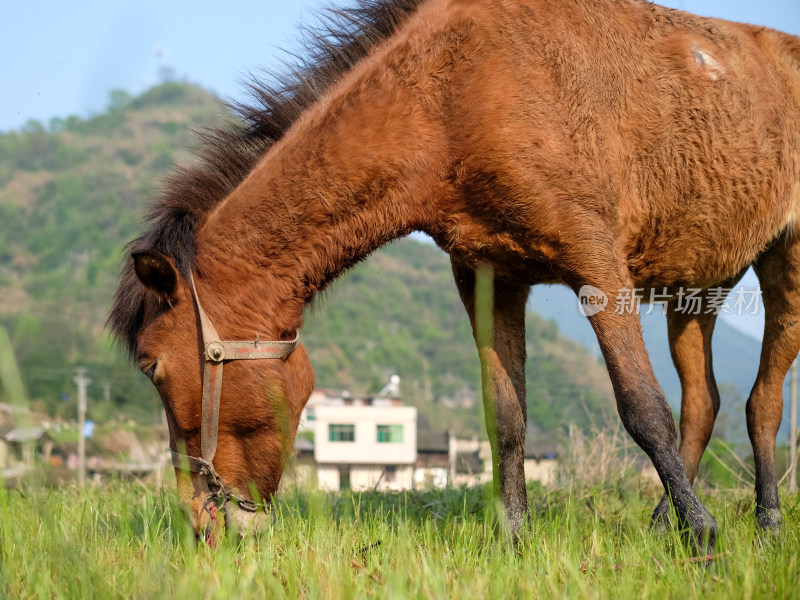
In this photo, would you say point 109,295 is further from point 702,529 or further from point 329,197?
point 702,529

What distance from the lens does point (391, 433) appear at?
1923 inches

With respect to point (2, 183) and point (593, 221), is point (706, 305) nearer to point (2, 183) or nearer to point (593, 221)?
point (593, 221)

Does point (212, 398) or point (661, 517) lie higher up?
point (212, 398)

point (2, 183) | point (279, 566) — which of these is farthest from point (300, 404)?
point (2, 183)

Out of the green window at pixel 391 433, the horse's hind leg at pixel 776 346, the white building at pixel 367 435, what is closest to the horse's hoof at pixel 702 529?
the horse's hind leg at pixel 776 346

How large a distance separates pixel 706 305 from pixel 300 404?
3067mm

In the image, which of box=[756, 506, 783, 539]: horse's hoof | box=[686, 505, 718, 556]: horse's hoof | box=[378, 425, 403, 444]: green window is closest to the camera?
box=[686, 505, 718, 556]: horse's hoof

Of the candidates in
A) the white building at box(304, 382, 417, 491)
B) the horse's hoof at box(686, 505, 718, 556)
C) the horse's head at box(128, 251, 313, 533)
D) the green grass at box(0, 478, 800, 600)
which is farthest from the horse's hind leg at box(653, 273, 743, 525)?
the white building at box(304, 382, 417, 491)

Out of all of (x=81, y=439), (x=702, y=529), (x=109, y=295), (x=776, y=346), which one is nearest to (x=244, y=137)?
(x=702, y=529)

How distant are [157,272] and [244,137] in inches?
36.2

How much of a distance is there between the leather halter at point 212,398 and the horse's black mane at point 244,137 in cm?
39

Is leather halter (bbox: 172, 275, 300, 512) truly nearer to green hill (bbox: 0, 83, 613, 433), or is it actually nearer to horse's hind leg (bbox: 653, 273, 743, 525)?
horse's hind leg (bbox: 653, 273, 743, 525)

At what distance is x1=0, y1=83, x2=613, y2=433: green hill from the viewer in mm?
71000

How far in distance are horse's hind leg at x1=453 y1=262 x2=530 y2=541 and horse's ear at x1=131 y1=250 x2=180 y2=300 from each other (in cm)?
154
